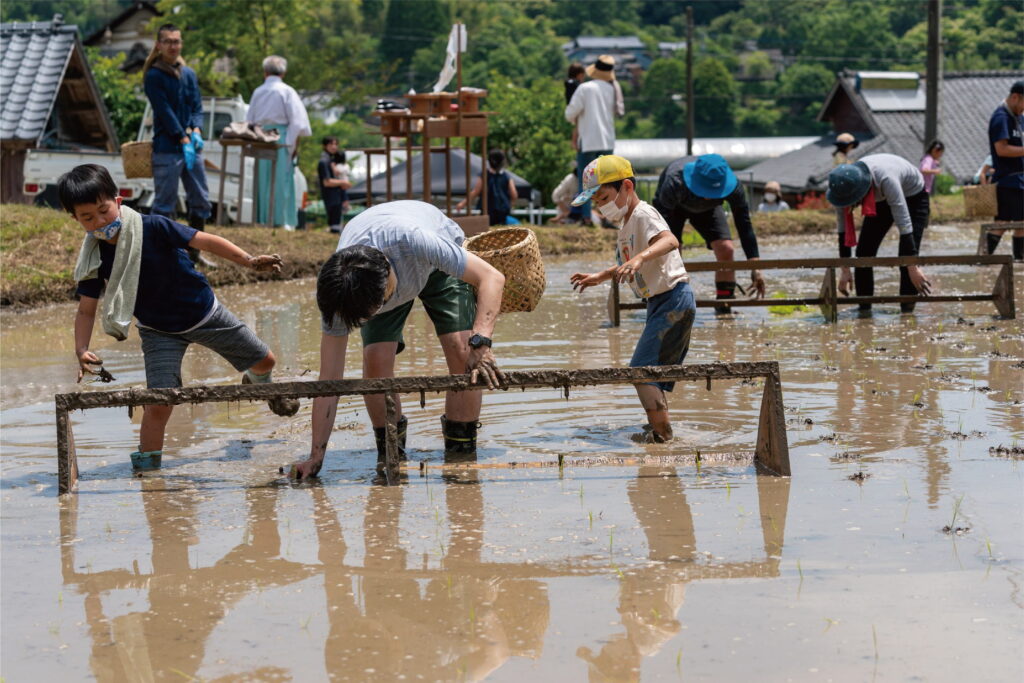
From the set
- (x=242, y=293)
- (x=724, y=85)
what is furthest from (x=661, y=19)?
(x=242, y=293)

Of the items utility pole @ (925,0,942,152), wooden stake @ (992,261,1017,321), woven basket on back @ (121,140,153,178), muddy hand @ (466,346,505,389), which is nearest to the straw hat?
woven basket on back @ (121,140,153,178)

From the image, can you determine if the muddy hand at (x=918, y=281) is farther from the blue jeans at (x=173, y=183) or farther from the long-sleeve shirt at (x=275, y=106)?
the long-sleeve shirt at (x=275, y=106)

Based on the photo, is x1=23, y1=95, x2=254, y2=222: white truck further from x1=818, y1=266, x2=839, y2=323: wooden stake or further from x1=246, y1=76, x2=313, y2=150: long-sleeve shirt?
x1=818, y1=266, x2=839, y2=323: wooden stake

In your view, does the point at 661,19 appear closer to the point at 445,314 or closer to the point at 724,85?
the point at 724,85

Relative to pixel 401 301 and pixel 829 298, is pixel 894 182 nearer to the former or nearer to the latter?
pixel 829 298

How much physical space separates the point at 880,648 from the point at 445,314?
9.70 ft

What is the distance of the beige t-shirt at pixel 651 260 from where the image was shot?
22.5 ft

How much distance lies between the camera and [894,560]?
485 cm

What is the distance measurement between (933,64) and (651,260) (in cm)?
2255

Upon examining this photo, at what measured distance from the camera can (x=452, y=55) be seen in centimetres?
1588

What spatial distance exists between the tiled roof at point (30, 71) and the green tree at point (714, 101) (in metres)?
91.8

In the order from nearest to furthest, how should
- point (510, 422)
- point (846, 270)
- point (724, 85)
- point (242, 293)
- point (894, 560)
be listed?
point (894, 560) → point (510, 422) → point (846, 270) → point (242, 293) → point (724, 85)

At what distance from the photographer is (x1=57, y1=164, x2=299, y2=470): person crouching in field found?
20.7ft

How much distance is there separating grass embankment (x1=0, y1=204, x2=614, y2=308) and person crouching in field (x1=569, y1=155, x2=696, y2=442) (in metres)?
7.57
